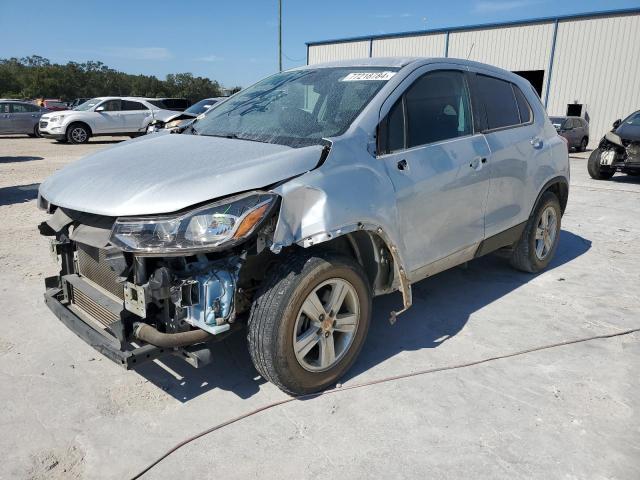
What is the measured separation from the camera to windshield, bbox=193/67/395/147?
3309 mm

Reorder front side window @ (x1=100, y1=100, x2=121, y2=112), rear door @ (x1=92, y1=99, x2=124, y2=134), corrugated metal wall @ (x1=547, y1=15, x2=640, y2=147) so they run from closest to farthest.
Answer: rear door @ (x1=92, y1=99, x2=124, y2=134) < front side window @ (x1=100, y1=100, x2=121, y2=112) < corrugated metal wall @ (x1=547, y1=15, x2=640, y2=147)

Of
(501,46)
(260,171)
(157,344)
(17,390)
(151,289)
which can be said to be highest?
(501,46)

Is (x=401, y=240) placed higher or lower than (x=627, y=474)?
higher

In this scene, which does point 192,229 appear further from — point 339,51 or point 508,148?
point 339,51

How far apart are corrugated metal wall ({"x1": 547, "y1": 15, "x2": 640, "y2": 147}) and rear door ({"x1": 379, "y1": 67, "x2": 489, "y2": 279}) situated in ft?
74.3

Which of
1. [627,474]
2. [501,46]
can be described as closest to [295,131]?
[627,474]

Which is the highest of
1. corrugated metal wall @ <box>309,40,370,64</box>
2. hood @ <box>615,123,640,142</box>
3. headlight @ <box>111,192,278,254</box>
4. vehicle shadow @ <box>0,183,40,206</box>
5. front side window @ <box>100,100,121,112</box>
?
corrugated metal wall @ <box>309,40,370,64</box>

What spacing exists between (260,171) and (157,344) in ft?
3.29

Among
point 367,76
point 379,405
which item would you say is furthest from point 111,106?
point 379,405

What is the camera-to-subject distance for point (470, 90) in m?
4.18

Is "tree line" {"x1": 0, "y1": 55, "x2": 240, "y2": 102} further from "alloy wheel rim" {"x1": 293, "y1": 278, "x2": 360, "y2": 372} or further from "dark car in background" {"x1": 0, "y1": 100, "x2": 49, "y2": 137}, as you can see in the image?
"alloy wheel rim" {"x1": 293, "y1": 278, "x2": 360, "y2": 372}

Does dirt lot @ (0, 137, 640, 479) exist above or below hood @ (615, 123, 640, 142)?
below

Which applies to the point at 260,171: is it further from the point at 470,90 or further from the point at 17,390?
the point at 470,90

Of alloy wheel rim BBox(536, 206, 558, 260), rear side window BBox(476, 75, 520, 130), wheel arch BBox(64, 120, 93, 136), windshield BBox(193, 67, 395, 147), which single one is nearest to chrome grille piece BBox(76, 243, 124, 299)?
windshield BBox(193, 67, 395, 147)
